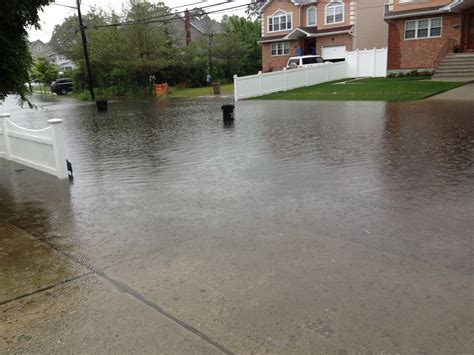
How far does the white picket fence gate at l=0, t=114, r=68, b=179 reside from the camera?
26.7 ft

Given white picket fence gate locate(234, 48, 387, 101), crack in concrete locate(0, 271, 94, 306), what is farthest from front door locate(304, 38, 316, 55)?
crack in concrete locate(0, 271, 94, 306)

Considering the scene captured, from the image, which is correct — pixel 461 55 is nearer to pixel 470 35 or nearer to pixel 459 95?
pixel 470 35

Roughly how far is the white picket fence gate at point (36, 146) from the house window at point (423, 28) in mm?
26336

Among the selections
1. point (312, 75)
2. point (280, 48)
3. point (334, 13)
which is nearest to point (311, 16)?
point (334, 13)

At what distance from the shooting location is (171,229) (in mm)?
5391

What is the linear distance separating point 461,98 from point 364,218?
1593 centimetres

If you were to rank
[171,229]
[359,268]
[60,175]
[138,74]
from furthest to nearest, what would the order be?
[138,74] < [60,175] < [171,229] < [359,268]

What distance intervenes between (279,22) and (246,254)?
136 ft

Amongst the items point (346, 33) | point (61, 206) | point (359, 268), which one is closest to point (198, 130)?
point (61, 206)

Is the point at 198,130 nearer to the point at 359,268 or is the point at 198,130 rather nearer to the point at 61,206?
the point at 61,206

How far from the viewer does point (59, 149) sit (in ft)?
26.7

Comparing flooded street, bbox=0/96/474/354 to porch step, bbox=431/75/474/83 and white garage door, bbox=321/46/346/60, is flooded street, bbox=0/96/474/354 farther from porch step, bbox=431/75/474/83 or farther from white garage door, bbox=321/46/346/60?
white garage door, bbox=321/46/346/60

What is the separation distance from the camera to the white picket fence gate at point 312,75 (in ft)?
88.3

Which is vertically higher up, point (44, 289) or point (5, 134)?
point (5, 134)
